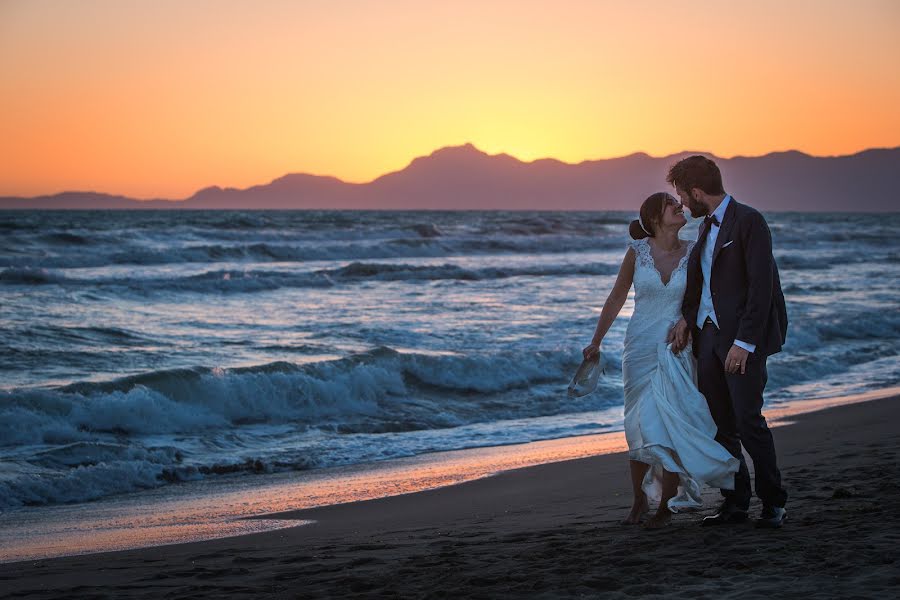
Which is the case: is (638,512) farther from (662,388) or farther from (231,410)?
(231,410)

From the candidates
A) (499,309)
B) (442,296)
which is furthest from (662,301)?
(442,296)

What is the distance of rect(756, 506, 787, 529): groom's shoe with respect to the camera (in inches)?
170

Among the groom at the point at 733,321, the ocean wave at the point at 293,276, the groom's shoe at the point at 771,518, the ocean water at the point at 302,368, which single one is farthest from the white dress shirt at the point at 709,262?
the ocean wave at the point at 293,276

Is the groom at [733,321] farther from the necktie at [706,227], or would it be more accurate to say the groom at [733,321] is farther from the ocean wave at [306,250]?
the ocean wave at [306,250]

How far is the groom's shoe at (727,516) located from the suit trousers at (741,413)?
27 mm

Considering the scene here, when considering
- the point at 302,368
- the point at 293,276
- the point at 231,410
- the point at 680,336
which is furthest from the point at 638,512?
the point at 293,276

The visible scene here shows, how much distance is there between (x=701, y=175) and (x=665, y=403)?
1.12 metres

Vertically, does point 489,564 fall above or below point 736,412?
below

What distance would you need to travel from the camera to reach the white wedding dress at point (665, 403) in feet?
14.9

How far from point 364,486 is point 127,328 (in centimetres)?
893

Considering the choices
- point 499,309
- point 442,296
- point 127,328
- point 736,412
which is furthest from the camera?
point 442,296

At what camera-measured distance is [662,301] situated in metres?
4.77

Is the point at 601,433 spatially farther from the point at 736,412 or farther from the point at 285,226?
the point at 285,226

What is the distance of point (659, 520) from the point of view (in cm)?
466
